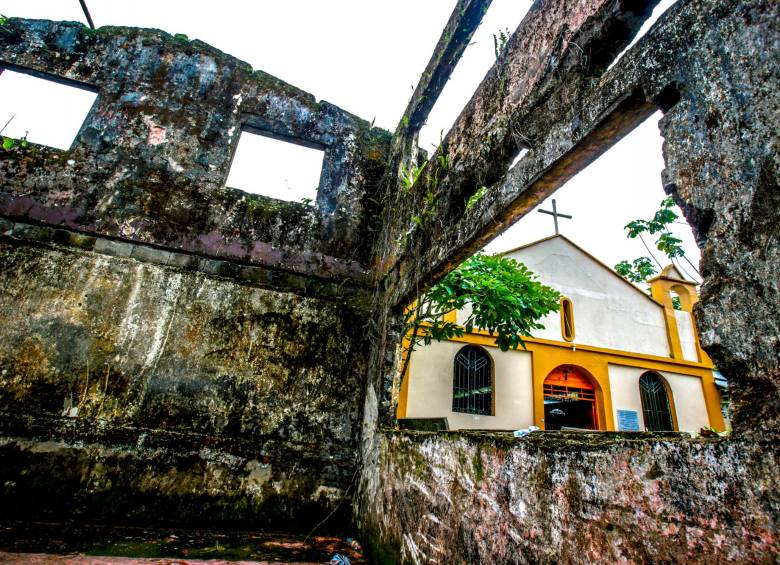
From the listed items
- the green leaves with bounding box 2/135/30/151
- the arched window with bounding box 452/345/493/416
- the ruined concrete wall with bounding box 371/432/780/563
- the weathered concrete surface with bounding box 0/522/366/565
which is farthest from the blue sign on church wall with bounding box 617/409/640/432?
the green leaves with bounding box 2/135/30/151

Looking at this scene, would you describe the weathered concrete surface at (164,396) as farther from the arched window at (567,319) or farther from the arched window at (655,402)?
the arched window at (655,402)

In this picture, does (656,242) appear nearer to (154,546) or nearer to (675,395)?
(675,395)

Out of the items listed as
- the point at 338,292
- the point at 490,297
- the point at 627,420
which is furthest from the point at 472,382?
the point at 338,292

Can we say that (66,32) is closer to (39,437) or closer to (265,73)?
(265,73)

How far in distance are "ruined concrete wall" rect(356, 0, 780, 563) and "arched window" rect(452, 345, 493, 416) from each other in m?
6.12

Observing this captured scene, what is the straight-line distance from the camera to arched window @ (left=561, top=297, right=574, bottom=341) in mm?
9976

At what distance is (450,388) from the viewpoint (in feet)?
27.1

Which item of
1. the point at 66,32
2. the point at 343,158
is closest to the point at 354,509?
the point at 343,158

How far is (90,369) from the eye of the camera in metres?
3.69

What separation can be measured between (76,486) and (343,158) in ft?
14.1

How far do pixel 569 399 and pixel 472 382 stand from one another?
8.75 feet

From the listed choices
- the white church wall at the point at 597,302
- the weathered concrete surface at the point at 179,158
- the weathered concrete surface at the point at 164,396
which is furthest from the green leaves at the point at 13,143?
the white church wall at the point at 597,302

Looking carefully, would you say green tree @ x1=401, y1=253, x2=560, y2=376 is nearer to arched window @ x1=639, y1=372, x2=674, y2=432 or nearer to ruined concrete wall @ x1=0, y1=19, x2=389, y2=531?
ruined concrete wall @ x1=0, y1=19, x2=389, y2=531

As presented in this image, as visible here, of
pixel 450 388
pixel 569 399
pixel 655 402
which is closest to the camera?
pixel 450 388
